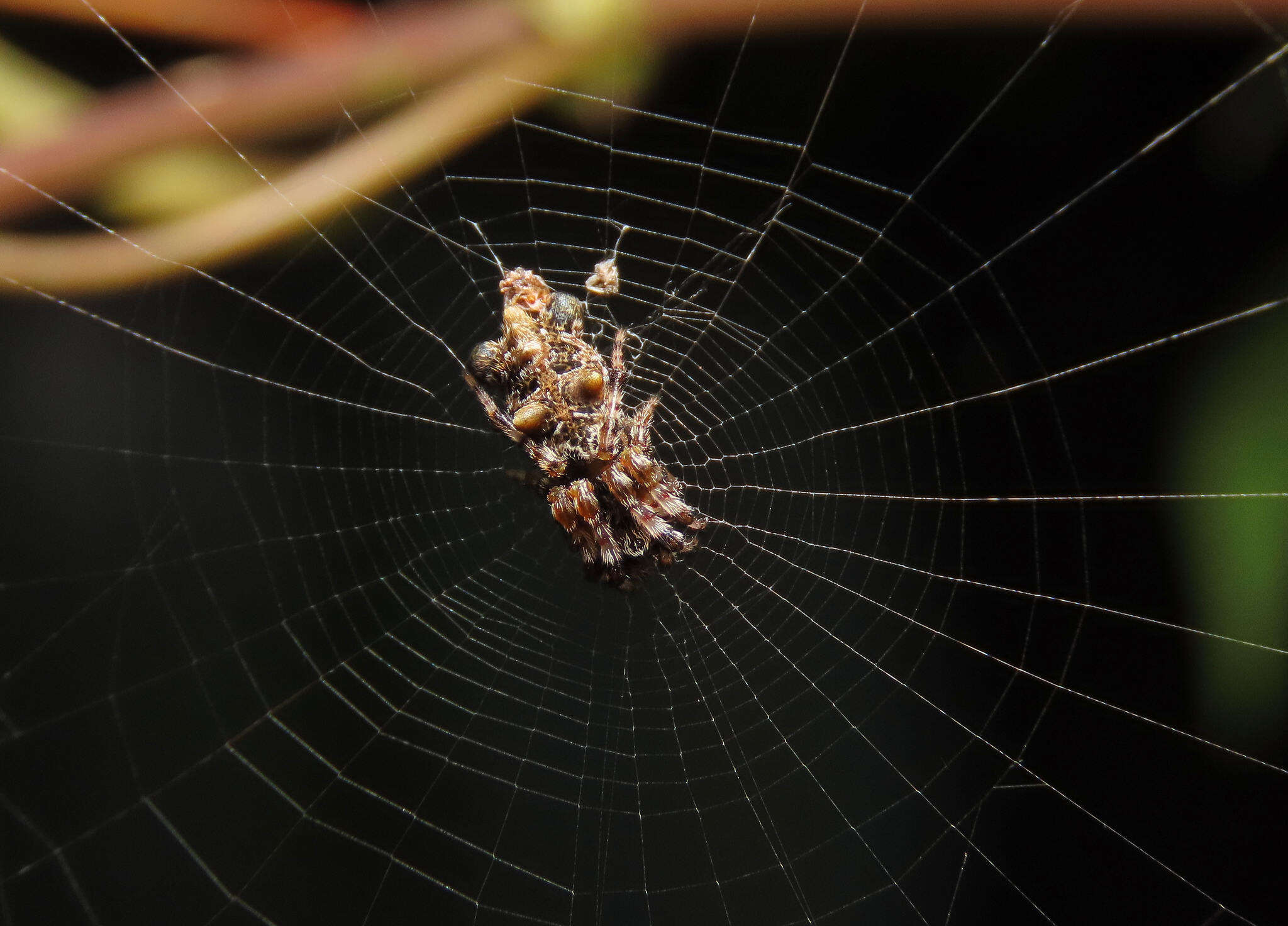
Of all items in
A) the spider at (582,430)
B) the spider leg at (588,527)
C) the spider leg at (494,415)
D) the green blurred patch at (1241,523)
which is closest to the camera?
the green blurred patch at (1241,523)

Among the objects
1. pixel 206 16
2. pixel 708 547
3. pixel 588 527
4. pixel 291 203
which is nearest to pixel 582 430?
pixel 588 527

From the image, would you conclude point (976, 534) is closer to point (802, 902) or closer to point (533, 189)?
point (802, 902)

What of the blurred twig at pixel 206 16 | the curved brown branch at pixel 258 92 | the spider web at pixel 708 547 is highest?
the blurred twig at pixel 206 16

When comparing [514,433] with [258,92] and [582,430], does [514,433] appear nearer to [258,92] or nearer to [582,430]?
[582,430]

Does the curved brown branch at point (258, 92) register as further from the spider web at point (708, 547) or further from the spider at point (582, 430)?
the spider at point (582, 430)

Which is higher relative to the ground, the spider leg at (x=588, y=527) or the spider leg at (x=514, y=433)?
the spider leg at (x=514, y=433)

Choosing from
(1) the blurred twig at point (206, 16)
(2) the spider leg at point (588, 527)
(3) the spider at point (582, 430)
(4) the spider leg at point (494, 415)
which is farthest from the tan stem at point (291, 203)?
(2) the spider leg at point (588, 527)
